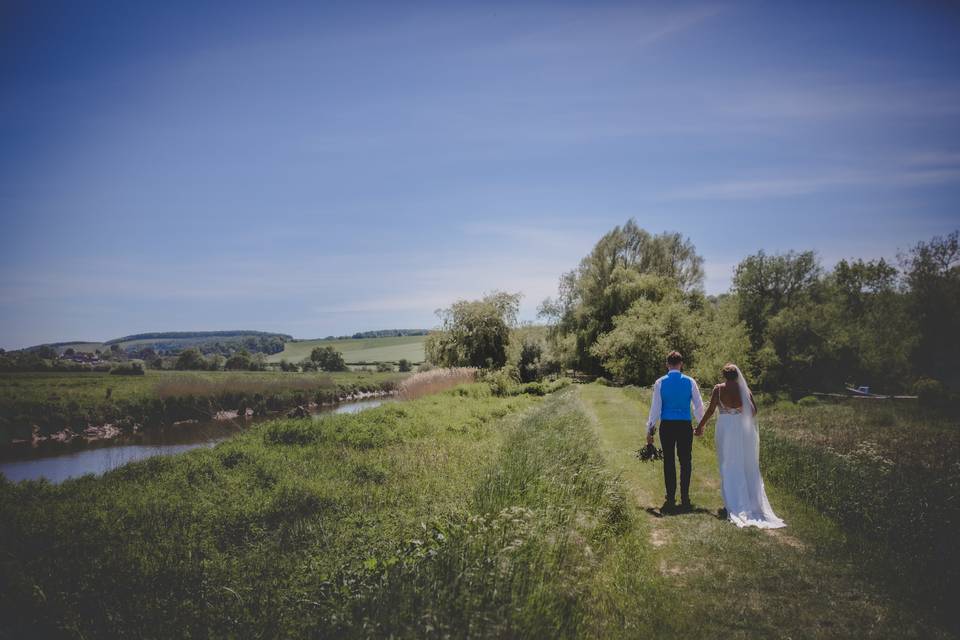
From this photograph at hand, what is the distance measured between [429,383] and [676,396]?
16.9m

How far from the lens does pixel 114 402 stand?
797 inches

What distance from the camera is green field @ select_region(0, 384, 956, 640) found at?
12.6ft

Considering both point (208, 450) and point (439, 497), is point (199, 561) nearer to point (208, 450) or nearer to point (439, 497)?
point (439, 497)

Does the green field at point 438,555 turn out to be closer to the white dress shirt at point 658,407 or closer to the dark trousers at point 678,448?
the dark trousers at point 678,448

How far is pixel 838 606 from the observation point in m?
4.41

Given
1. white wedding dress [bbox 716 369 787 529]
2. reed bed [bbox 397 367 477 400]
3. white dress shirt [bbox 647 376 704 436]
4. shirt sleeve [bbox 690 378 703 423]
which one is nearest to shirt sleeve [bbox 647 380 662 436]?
white dress shirt [bbox 647 376 704 436]

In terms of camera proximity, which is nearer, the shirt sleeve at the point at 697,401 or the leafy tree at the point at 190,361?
the shirt sleeve at the point at 697,401

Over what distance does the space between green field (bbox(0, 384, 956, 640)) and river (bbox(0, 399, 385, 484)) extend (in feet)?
11.2

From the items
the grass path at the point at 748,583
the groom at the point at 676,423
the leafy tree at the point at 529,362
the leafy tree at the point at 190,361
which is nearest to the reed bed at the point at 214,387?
the leafy tree at the point at 190,361

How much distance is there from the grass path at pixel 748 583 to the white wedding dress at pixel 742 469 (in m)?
0.30

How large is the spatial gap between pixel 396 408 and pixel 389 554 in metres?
9.70

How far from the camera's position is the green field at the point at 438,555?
3848 millimetres

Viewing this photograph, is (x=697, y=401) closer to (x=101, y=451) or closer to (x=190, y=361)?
(x=101, y=451)

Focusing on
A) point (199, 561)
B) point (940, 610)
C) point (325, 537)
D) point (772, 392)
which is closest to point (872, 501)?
point (940, 610)
